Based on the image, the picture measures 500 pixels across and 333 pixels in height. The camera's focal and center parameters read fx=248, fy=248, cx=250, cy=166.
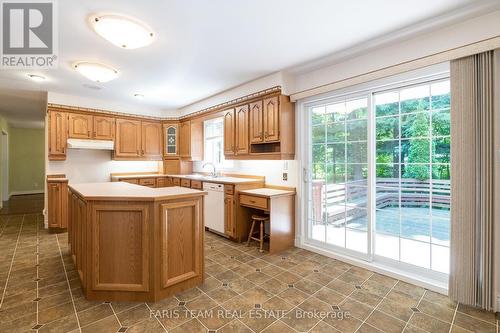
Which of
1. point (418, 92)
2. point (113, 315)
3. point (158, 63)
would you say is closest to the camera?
point (113, 315)

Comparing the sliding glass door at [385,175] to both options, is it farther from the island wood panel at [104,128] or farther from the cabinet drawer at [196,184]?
the island wood panel at [104,128]

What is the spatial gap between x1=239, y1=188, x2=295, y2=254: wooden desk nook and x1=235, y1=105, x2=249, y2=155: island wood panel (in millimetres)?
767

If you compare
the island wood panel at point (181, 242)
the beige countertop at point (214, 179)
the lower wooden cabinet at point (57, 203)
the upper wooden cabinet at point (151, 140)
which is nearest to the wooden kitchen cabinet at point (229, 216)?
the beige countertop at point (214, 179)

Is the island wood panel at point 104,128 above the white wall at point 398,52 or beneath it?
beneath

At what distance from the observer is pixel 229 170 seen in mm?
4824

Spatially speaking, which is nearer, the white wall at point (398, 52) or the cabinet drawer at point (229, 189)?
the white wall at point (398, 52)

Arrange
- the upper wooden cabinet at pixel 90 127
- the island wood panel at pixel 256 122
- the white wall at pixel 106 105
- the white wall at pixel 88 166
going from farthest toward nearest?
1. the white wall at pixel 88 166
2. the upper wooden cabinet at pixel 90 127
3. the white wall at pixel 106 105
4. the island wood panel at pixel 256 122

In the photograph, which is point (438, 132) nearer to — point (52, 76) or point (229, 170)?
point (229, 170)

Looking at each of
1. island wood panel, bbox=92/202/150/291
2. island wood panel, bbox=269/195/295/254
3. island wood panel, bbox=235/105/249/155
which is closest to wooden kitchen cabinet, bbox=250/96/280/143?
island wood panel, bbox=235/105/249/155

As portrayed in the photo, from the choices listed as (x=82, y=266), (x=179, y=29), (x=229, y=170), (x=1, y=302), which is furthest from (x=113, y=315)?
(x=229, y=170)

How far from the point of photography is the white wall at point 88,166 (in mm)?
4839

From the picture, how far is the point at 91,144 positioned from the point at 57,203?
1181 mm

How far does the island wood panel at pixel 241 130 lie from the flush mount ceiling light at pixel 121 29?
192cm

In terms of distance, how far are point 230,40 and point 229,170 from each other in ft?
8.61
